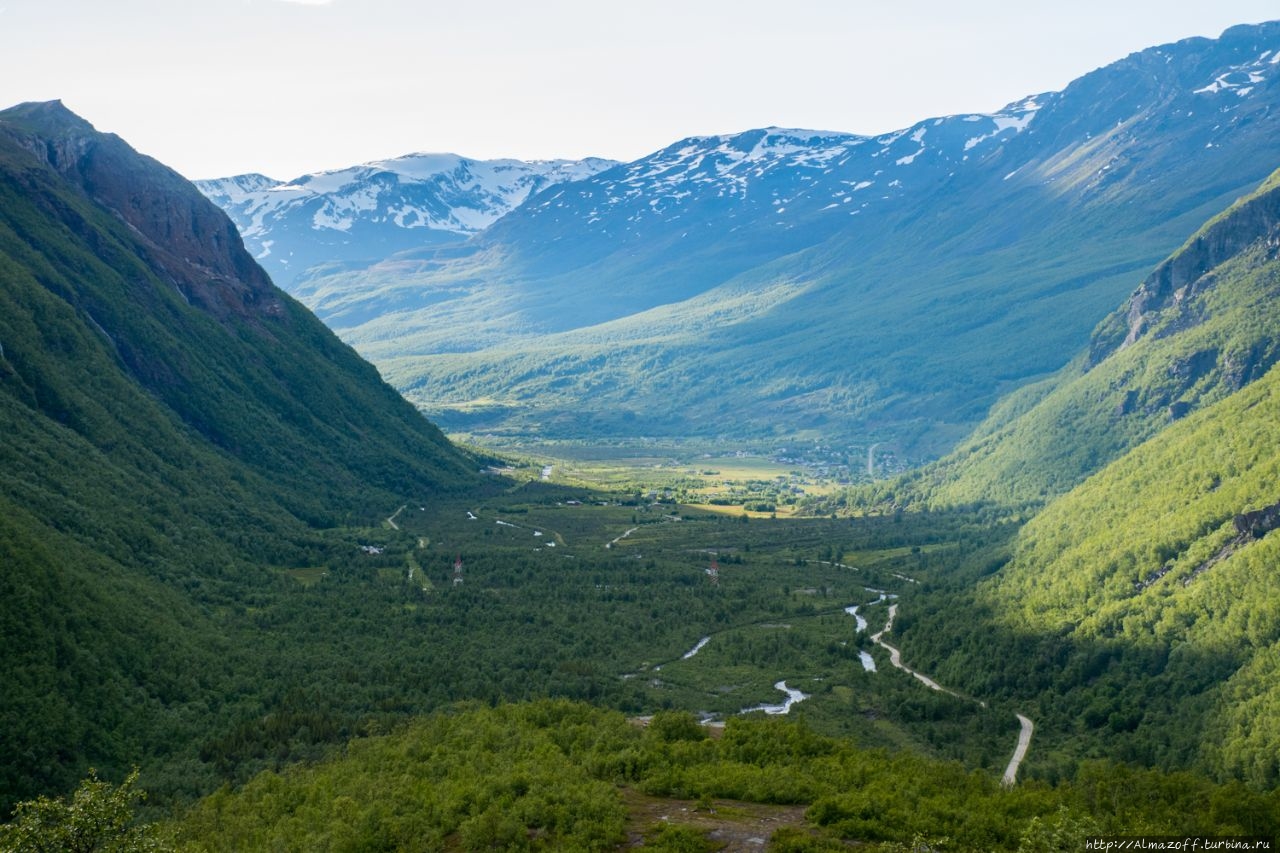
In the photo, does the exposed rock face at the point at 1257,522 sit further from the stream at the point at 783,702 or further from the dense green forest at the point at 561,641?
the stream at the point at 783,702

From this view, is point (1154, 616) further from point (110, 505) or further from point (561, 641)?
point (110, 505)

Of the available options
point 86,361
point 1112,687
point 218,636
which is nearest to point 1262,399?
point 1112,687

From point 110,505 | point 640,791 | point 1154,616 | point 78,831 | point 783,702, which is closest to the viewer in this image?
point 78,831

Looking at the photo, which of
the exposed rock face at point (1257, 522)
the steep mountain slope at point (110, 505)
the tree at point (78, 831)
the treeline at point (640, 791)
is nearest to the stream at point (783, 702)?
the treeline at point (640, 791)

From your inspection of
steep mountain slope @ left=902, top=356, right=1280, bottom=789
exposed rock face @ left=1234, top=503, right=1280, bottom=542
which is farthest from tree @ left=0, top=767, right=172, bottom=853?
exposed rock face @ left=1234, top=503, right=1280, bottom=542

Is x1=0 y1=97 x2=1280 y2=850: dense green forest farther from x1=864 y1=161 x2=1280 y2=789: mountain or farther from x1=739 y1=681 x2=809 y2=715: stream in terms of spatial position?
x1=739 y1=681 x2=809 y2=715: stream

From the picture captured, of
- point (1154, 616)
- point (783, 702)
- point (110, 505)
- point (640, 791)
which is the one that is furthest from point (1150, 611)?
point (110, 505)
